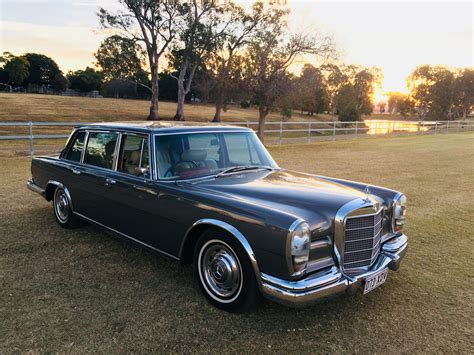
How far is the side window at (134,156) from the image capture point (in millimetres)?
3930

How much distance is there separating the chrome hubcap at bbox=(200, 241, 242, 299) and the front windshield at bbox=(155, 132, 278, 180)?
0.85 metres

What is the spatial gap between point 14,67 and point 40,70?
12.9 metres

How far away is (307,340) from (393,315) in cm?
90

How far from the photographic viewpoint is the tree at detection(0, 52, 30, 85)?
70.6 m

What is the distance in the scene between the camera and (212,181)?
3.75 m

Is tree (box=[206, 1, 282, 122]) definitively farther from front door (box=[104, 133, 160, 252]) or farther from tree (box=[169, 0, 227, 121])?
front door (box=[104, 133, 160, 252])

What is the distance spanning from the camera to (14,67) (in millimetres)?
70250

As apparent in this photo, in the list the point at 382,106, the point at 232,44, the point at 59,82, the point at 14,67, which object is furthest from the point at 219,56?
the point at 382,106

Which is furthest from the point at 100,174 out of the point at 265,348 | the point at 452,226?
the point at 452,226

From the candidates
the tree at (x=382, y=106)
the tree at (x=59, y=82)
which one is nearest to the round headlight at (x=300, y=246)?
the tree at (x=59, y=82)

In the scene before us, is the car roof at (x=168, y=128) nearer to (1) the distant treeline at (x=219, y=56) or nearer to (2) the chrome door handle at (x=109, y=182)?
(2) the chrome door handle at (x=109, y=182)

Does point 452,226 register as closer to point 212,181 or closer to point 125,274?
point 212,181

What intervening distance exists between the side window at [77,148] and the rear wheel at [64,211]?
1.57 ft

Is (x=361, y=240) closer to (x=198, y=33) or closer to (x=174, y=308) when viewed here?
(x=174, y=308)
